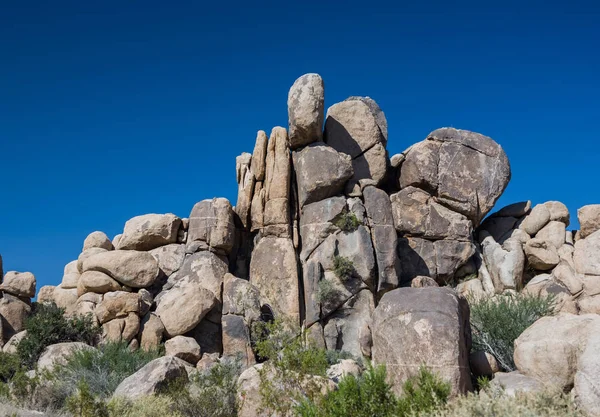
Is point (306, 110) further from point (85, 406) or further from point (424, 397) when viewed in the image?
point (424, 397)

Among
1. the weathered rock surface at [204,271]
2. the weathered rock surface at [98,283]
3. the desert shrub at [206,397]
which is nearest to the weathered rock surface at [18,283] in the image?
the weathered rock surface at [98,283]

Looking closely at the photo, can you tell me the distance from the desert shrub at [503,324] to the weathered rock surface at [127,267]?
13.0 m

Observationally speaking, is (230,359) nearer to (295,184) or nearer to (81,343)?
(81,343)

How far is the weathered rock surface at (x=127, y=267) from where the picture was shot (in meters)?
22.2

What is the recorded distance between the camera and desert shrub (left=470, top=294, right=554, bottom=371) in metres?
12.8

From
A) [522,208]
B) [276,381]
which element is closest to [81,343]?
[276,381]

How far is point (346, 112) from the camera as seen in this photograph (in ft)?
86.7

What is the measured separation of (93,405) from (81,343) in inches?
371

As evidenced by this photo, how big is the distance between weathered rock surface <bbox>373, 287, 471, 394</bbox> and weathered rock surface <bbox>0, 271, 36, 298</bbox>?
52.0 feet

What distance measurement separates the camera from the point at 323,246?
2255 cm

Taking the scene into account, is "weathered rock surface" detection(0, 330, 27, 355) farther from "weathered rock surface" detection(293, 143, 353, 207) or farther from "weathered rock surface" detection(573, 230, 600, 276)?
"weathered rock surface" detection(573, 230, 600, 276)

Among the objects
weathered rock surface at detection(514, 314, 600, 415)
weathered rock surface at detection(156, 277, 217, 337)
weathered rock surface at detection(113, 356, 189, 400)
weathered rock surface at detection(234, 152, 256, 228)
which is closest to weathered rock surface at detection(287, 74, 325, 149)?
weathered rock surface at detection(234, 152, 256, 228)

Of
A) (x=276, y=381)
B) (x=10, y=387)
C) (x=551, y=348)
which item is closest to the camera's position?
(x=551, y=348)

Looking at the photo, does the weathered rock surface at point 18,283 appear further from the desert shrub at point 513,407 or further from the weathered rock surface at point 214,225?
the desert shrub at point 513,407
